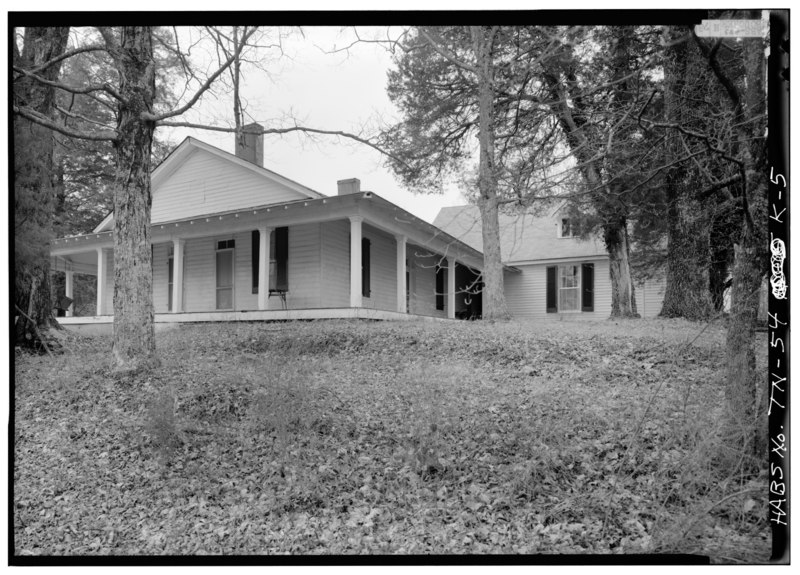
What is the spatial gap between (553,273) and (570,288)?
58 cm

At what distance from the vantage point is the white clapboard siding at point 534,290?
529 inches

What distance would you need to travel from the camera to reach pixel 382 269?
34.4 feet

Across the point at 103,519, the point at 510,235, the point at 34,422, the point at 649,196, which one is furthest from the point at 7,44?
the point at 510,235

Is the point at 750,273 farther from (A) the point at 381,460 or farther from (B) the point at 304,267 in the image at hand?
(B) the point at 304,267

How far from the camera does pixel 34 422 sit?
3.58 meters

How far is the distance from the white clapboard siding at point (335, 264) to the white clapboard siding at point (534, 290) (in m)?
6.19

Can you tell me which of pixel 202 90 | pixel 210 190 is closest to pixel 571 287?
pixel 210 190

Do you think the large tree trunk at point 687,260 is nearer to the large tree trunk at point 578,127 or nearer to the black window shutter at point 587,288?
the large tree trunk at point 578,127

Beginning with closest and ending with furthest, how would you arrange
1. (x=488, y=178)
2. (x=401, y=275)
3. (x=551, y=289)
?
(x=488, y=178), (x=401, y=275), (x=551, y=289)

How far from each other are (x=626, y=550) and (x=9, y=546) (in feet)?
9.74

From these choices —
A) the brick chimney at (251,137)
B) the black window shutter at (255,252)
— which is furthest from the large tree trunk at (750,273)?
the black window shutter at (255,252)

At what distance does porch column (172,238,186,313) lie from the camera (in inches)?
365

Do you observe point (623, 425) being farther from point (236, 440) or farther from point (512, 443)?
point (236, 440)

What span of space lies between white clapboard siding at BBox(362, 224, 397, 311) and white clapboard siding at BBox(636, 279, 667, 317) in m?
4.71
